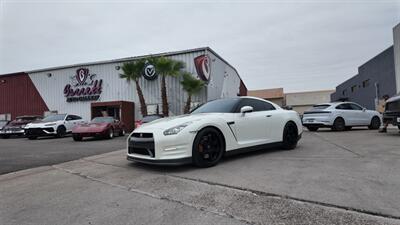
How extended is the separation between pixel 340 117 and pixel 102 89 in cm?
1822

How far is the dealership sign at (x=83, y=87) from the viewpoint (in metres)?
24.3

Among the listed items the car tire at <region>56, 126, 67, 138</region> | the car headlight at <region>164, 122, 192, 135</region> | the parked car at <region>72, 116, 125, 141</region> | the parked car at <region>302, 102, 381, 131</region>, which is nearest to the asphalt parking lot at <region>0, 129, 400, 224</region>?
the car headlight at <region>164, 122, 192, 135</region>

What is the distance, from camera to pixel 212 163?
5207 millimetres

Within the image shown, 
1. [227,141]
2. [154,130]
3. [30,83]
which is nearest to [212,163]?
[227,141]

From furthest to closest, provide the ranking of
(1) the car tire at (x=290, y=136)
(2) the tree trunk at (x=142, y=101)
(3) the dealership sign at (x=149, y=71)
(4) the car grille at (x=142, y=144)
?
(3) the dealership sign at (x=149, y=71), (2) the tree trunk at (x=142, y=101), (1) the car tire at (x=290, y=136), (4) the car grille at (x=142, y=144)

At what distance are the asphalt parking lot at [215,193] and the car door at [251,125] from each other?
0.54 meters

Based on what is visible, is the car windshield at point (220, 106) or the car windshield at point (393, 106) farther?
the car windshield at point (393, 106)

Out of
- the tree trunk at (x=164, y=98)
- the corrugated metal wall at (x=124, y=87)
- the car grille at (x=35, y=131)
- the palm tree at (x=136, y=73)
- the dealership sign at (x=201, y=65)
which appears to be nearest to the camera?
the car grille at (x=35, y=131)

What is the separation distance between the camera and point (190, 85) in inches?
800

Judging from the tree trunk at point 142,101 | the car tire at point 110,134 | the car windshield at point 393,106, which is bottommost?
the car tire at point 110,134

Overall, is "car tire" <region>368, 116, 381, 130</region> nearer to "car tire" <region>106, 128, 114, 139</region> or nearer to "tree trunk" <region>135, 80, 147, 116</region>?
"car tire" <region>106, 128, 114, 139</region>

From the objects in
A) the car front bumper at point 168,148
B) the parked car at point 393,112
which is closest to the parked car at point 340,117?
the parked car at point 393,112

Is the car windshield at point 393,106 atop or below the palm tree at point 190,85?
below

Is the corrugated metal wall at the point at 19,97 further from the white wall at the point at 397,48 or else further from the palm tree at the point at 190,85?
the white wall at the point at 397,48
